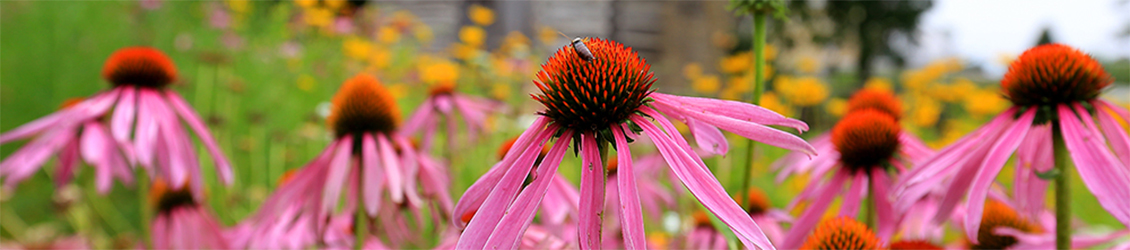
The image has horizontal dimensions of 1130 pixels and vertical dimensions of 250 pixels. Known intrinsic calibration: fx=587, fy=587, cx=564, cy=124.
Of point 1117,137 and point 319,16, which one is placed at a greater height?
point 319,16

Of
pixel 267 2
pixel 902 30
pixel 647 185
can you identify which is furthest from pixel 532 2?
pixel 902 30

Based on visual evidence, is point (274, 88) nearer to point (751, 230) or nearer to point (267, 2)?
point (267, 2)

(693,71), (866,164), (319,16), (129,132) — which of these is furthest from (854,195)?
(693,71)

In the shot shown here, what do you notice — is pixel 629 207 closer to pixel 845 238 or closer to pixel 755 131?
pixel 755 131

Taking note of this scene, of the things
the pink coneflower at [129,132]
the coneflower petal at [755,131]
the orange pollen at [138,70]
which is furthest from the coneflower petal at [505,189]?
the orange pollen at [138,70]

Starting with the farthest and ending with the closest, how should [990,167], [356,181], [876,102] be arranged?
1. [876,102]
2. [356,181]
3. [990,167]

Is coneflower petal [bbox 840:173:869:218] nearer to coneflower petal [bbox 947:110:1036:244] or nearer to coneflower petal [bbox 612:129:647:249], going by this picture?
coneflower petal [bbox 947:110:1036:244]
